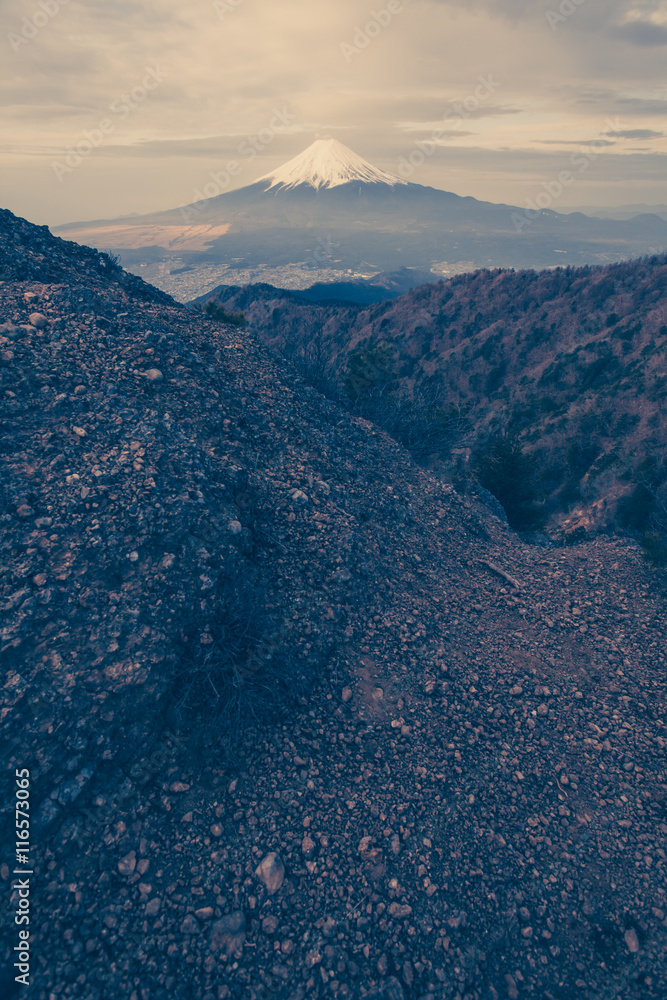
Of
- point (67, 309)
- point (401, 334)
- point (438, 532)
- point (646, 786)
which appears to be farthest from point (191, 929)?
point (401, 334)

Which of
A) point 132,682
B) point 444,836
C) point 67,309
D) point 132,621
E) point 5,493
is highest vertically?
point 67,309

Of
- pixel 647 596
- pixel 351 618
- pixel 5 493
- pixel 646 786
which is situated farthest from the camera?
pixel 647 596

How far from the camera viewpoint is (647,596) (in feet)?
31.0

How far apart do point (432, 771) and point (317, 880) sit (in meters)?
1.92

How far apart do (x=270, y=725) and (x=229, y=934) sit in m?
2.01

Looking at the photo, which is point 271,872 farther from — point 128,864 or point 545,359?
point 545,359

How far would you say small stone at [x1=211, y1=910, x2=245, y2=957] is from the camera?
4.25 meters

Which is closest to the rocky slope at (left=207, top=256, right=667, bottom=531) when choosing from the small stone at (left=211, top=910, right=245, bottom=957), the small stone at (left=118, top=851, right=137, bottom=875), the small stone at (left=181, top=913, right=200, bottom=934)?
the small stone at (left=211, top=910, right=245, bottom=957)

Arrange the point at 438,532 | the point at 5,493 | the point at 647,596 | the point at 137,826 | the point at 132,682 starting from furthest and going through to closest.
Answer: the point at 438,532 → the point at 647,596 → the point at 5,493 → the point at 132,682 → the point at 137,826

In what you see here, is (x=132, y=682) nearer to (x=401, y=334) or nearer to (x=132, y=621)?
(x=132, y=621)

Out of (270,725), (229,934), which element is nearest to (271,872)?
(229,934)

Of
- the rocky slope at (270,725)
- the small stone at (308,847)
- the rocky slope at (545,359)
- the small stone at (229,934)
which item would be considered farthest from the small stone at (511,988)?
the rocky slope at (545,359)

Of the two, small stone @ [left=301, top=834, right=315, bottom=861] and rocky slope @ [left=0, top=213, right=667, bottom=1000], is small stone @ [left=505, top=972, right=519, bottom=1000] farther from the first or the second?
small stone @ [left=301, top=834, right=315, bottom=861]

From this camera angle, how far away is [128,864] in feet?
14.6
